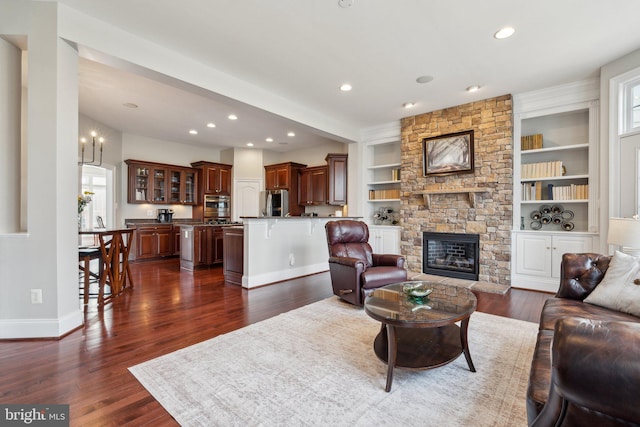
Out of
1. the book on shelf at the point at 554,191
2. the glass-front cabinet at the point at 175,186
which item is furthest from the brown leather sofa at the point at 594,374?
the glass-front cabinet at the point at 175,186

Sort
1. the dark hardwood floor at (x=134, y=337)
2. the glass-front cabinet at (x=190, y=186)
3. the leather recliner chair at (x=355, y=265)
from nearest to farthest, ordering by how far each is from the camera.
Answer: the dark hardwood floor at (x=134, y=337) < the leather recliner chair at (x=355, y=265) < the glass-front cabinet at (x=190, y=186)

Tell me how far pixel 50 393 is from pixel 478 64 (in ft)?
16.5

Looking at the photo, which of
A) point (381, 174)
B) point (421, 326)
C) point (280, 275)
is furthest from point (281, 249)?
point (421, 326)

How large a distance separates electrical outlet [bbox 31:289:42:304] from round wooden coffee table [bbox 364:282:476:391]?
286cm

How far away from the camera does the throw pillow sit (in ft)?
6.71

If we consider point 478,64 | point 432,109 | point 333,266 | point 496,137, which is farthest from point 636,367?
point 432,109

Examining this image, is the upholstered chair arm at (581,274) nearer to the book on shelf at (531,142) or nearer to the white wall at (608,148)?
the white wall at (608,148)

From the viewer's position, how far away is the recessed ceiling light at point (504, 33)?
2.89m

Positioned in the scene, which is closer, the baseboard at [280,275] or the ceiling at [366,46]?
the ceiling at [366,46]

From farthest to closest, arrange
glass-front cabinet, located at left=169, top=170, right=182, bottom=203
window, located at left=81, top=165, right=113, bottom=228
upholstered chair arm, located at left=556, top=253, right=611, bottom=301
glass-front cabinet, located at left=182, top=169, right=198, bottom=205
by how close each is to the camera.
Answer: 1. glass-front cabinet, located at left=182, top=169, right=198, bottom=205
2. glass-front cabinet, located at left=169, top=170, right=182, bottom=203
3. window, located at left=81, top=165, right=113, bottom=228
4. upholstered chair arm, located at left=556, top=253, right=611, bottom=301

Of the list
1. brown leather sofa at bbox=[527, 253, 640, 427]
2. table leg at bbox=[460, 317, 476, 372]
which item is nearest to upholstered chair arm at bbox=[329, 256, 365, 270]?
table leg at bbox=[460, 317, 476, 372]

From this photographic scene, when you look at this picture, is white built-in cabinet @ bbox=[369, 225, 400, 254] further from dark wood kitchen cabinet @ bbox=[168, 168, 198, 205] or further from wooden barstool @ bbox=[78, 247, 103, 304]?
dark wood kitchen cabinet @ bbox=[168, 168, 198, 205]

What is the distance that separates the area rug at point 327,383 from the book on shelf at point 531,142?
10.2ft

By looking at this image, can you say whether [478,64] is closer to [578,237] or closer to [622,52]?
[622,52]
